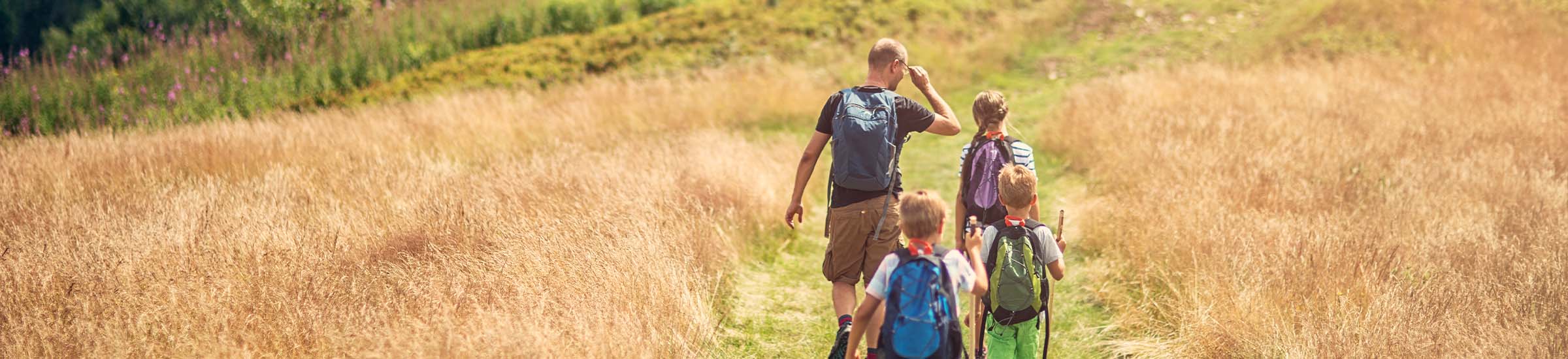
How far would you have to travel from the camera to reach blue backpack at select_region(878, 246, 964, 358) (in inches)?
129

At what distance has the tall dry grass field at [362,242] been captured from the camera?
3.98m

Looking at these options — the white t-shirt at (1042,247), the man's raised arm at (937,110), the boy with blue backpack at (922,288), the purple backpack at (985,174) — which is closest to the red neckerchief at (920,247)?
the boy with blue backpack at (922,288)

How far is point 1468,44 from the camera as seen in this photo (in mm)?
14312

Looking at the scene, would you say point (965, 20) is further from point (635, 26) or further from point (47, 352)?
point (47, 352)

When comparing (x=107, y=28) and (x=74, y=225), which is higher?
(x=74, y=225)

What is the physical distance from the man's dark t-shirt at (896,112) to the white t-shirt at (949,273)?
1.01m

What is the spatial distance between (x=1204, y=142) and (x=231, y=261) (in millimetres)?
8224

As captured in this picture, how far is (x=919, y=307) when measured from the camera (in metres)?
3.27

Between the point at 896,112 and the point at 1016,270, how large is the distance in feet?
2.97

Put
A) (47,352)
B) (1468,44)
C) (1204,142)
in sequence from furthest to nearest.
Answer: (1468,44)
(1204,142)
(47,352)

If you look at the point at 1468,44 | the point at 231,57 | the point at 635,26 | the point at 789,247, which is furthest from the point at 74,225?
the point at 1468,44

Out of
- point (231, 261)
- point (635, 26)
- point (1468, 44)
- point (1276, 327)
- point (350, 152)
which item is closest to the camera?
point (1276, 327)

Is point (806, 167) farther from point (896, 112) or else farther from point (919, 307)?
point (919, 307)

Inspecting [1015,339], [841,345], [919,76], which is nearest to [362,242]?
[841,345]
